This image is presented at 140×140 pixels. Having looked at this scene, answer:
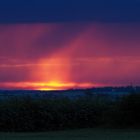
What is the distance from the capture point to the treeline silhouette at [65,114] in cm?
3772

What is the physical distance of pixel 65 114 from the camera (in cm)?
3988

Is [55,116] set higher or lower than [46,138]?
higher

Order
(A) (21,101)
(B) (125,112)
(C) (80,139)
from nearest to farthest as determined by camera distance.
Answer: (C) (80,139)
(B) (125,112)
(A) (21,101)

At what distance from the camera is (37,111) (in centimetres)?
3956

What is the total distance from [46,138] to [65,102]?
41.1 ft

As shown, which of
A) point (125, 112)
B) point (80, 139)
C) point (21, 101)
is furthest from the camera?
point (21, 101)

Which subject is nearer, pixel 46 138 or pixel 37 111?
pixel 46 138

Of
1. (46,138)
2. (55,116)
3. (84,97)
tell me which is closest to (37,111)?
(55,116)

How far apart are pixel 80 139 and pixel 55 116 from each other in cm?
1258

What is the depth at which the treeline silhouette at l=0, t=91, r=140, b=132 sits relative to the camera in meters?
37.7

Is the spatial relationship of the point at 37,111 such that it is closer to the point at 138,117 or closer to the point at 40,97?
the point at 40,97

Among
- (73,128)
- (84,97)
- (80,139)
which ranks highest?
(84,97)

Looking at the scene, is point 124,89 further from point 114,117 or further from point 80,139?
point 80,139

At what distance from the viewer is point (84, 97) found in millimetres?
42469
